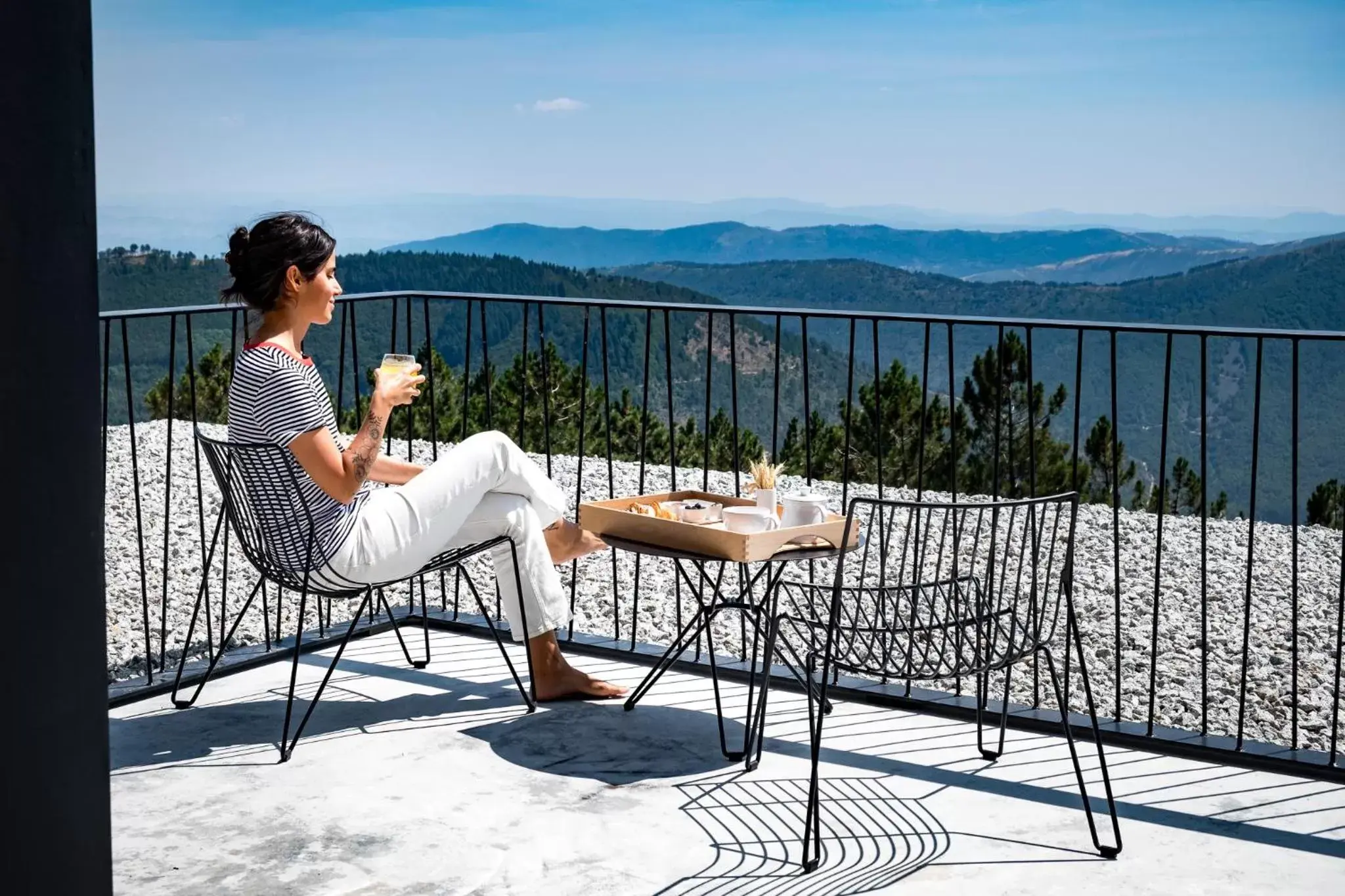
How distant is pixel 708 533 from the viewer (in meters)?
3.25

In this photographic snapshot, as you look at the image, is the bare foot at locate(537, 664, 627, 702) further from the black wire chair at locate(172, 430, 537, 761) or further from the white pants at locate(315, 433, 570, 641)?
the black wire chair at locate(172, 430, 537, 761)

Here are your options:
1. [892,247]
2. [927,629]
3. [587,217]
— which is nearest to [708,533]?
[927,629]

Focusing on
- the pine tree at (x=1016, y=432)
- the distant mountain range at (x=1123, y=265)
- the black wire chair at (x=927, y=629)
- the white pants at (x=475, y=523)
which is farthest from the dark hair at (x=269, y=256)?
the distant mountain range at (x=1123, y=265)

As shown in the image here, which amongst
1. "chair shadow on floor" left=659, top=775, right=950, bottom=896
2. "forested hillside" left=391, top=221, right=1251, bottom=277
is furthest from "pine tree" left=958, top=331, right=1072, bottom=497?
"forested hillside" left=391, top=221, right=1251, bottom=277

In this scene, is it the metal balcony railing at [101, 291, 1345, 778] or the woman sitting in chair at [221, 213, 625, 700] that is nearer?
the woman sitting in chair at [221, 213, 625, 700]

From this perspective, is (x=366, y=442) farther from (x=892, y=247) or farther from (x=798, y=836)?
(x=892, y=247)

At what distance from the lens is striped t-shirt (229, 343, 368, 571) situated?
10.9ft

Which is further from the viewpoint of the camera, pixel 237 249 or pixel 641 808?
pixel 237 249

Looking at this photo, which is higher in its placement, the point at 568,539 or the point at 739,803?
the point at 568,539

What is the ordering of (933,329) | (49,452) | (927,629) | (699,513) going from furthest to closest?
(933,329), (699,513), (927,629), (49,452)

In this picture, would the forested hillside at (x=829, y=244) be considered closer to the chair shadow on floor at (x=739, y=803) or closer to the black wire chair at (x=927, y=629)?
the chair shadow on floor at (x=739, y=803)

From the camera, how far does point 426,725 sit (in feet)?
12.1

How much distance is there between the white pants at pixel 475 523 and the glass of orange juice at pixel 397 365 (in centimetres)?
24

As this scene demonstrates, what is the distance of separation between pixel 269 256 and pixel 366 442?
1.74 feet
